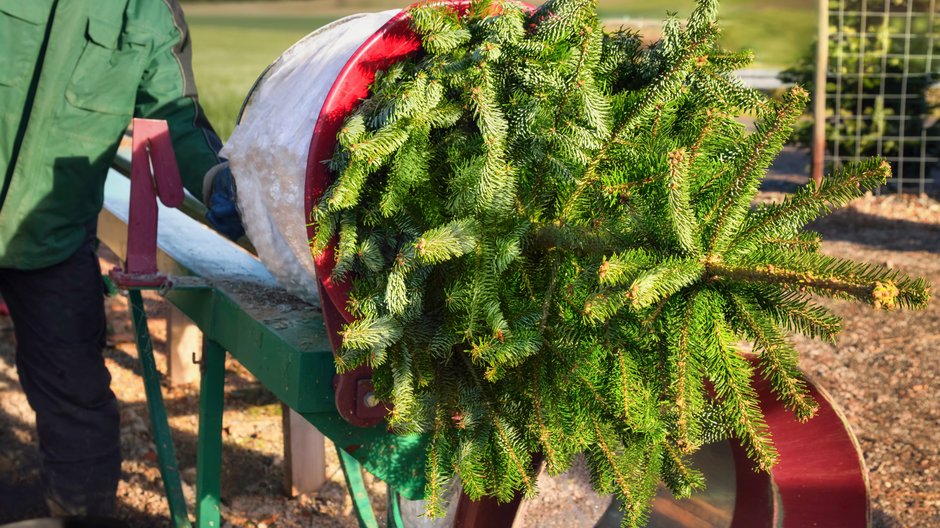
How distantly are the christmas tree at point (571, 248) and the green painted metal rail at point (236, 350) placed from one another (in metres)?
0.20

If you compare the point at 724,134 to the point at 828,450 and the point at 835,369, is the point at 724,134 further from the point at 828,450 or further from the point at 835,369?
the point at 835,369

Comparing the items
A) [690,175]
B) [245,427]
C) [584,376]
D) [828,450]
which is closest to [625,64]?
[690,175]

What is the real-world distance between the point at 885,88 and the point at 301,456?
6.23m

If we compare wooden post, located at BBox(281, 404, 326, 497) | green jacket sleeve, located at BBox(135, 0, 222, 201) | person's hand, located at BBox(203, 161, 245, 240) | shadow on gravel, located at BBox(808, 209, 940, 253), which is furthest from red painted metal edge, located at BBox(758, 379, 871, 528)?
shadow on gravel, located at BBox(808, 209, 940, 253)

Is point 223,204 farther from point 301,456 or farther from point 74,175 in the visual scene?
point 301,456

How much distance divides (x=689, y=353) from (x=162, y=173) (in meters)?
1.53

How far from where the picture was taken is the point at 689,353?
1.38 metres

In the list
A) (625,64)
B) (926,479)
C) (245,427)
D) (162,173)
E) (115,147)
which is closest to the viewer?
(625,64)

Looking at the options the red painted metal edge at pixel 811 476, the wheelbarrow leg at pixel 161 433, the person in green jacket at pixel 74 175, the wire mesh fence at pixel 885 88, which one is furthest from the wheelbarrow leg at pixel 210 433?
the wire mesh fence at pixel 885 88

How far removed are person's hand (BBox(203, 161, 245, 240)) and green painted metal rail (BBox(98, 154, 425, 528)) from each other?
14 centimetres

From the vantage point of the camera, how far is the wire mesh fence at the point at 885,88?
7.85 meters

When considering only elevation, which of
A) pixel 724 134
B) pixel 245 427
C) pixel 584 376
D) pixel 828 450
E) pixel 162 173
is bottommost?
pixel 245 427

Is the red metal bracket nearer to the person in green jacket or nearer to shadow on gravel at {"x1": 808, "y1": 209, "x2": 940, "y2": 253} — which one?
the person in green jacket

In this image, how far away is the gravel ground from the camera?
138 inches
